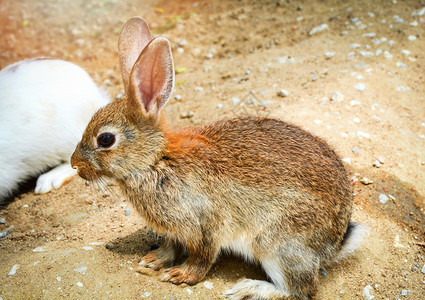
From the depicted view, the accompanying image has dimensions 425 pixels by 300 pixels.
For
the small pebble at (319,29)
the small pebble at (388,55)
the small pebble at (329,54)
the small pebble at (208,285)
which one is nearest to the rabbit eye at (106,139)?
the small pebble at (208,285)

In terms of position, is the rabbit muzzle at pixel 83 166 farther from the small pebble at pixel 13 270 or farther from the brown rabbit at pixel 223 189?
the small pebble at pixel 13 270

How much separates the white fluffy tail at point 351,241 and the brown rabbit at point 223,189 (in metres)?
0.09

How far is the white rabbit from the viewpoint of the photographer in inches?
183

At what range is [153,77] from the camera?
304cm

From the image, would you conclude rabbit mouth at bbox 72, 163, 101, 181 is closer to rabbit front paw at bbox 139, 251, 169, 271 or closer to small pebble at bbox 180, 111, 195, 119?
rabbit front paw at bbox 139, 251, 169, 271

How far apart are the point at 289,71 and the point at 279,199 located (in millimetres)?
3282

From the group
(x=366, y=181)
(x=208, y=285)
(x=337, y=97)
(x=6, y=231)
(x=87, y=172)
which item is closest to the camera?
(x=87, y=172)

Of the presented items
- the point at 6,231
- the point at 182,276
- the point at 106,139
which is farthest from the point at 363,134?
the point at 6,231

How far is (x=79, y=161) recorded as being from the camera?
314 centimetres

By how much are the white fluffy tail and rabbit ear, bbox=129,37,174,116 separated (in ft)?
6.14

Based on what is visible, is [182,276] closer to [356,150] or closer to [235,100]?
[356,150]

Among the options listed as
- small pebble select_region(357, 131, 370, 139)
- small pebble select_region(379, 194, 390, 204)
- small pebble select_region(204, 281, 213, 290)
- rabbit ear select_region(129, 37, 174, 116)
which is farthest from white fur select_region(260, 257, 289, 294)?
small pebble select_region(357, 131, 370, 139)

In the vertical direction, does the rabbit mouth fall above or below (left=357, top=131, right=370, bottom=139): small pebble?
above

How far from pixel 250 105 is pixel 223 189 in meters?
2.43
